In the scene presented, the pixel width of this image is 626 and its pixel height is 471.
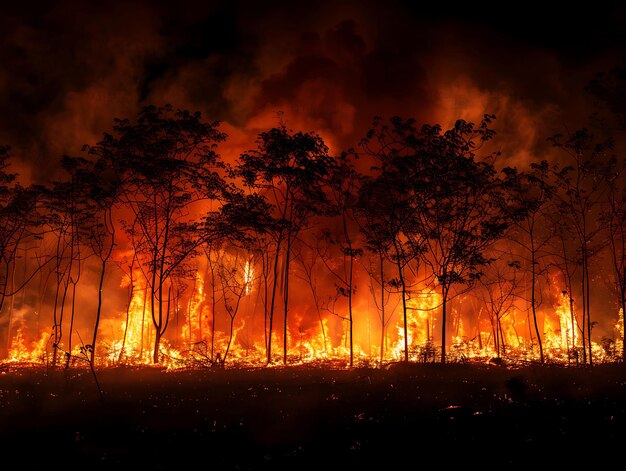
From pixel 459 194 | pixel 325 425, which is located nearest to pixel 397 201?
pixel 459 194

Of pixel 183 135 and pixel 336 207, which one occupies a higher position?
pixel 183 135

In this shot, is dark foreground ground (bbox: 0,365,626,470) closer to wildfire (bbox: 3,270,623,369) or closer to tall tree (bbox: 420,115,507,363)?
tall tree (bbox: 420,115,507,363)

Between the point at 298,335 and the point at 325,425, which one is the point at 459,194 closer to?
the point at 325,425

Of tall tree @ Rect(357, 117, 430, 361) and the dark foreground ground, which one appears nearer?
the dark foreground ground

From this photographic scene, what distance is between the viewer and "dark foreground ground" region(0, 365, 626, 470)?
7645 mm

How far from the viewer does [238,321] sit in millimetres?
Result: 40969

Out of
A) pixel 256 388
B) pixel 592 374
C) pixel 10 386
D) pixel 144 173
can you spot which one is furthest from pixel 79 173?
pixel 592 374

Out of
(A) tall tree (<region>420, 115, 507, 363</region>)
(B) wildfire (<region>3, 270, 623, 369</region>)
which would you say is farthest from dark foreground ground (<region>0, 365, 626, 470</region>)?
(B) wildfire (<region>3, 270, 623, 369</region>)

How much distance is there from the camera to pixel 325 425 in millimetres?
9414

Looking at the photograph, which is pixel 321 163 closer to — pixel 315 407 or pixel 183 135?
pixel 183 135

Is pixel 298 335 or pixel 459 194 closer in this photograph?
pixel 459 194

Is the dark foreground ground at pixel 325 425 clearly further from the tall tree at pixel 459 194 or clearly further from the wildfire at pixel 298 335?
the wildfire at pixel 298 335

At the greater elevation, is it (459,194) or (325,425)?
(459,194)

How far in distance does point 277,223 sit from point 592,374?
14522 mm
